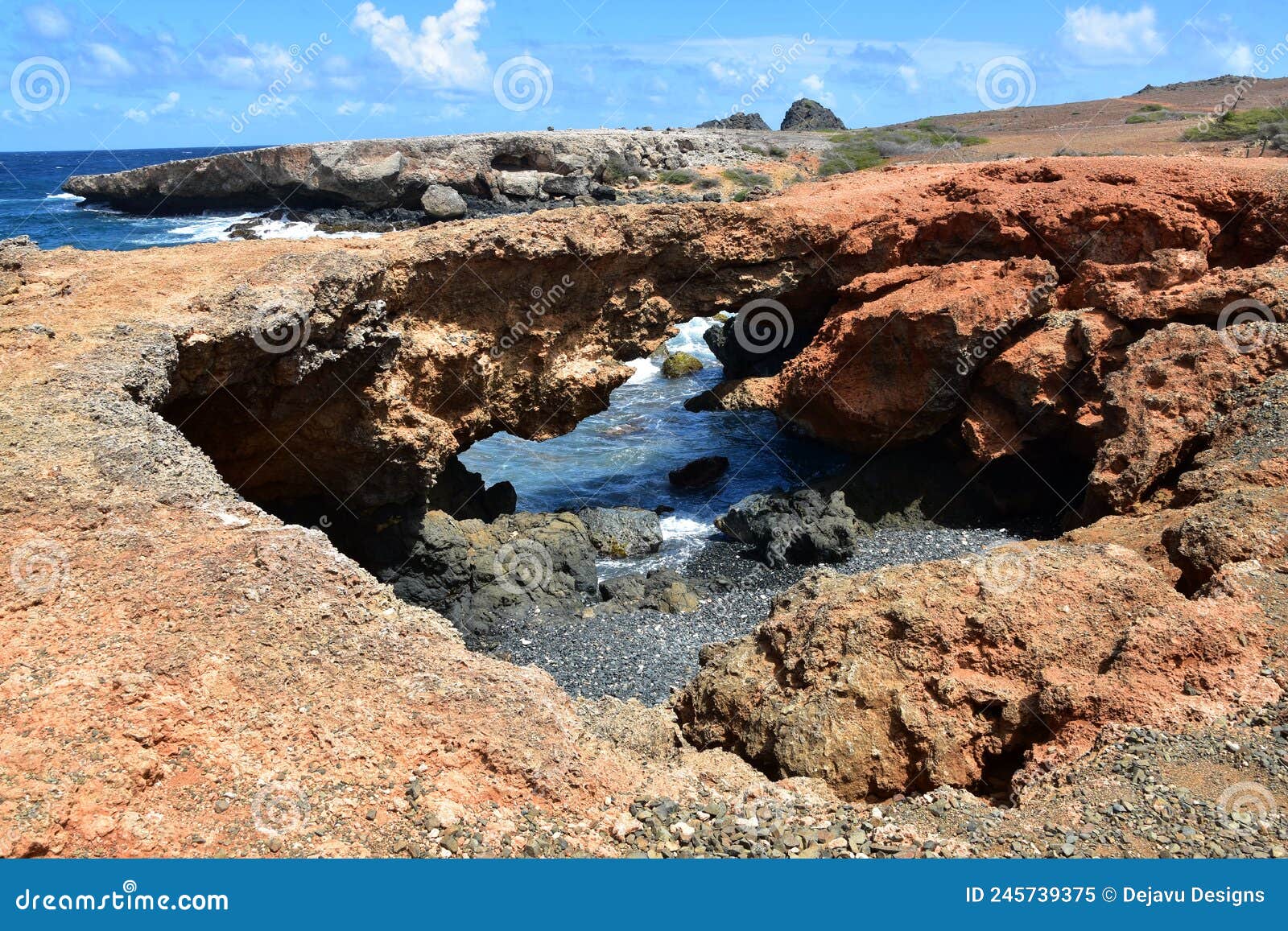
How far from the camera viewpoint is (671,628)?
15.3m

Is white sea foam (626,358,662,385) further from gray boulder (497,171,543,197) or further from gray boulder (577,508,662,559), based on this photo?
gray boulder (497,171,543,197)

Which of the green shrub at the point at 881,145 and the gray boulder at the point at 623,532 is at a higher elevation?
the green shrub at the point at 881,145

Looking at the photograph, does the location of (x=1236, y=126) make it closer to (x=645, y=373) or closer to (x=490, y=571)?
(x=645, y=373)

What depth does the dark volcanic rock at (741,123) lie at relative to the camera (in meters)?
93.4

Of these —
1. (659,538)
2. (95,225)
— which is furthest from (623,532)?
(95,225)

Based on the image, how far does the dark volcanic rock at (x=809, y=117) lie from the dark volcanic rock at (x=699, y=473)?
78.3 metres

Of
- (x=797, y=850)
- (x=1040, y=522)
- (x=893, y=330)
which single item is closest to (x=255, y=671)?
(x=797, y=850)

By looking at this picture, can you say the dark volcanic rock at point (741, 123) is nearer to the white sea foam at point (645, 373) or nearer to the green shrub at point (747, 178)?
the green shrub at point (747, 178)

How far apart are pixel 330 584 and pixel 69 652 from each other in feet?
6.53

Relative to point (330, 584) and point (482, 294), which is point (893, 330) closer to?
point (482, 294)

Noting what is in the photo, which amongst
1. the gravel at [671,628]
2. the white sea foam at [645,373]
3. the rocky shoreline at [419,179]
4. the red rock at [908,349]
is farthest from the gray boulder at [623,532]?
the rocky shoreline at [419,179]

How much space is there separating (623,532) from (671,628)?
4.65 metres

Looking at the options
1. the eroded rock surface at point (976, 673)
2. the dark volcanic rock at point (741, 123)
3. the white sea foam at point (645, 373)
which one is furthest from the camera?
the dark volcanic rock at point (741, 123)

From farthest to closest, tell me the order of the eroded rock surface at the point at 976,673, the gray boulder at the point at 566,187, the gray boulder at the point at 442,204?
1. the gray boulder at the point at 566,187
2. the gray boulder at the point at 442,204
3. the eroded rock surface at the point at 976,673
